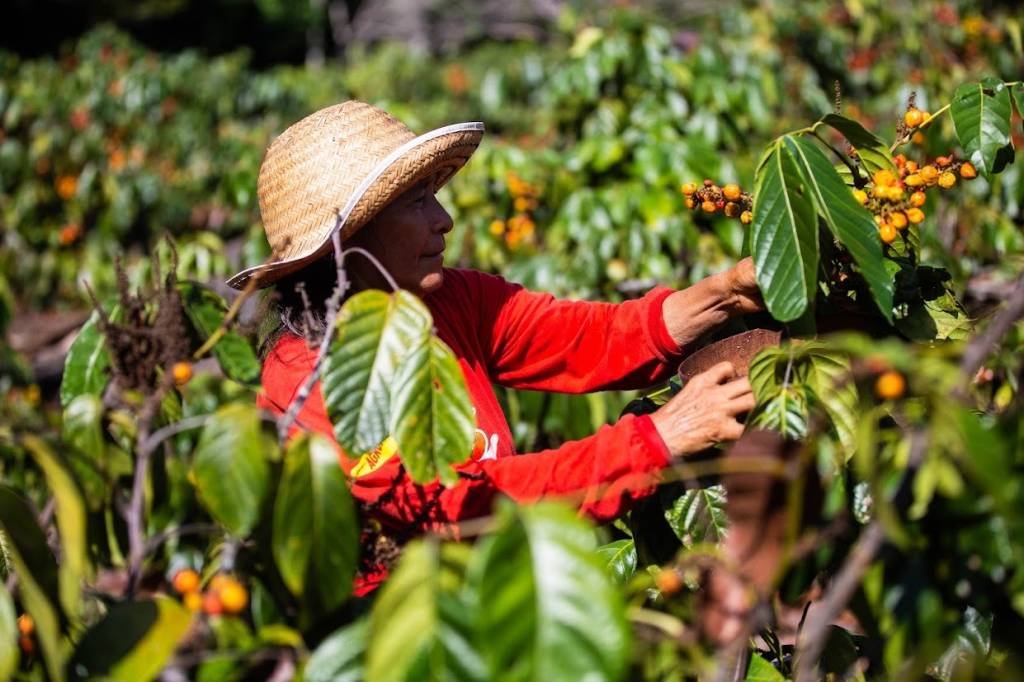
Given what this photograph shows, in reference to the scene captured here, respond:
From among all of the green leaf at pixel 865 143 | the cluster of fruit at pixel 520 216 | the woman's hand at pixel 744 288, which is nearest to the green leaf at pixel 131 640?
the woman's hand at pixel 744 288

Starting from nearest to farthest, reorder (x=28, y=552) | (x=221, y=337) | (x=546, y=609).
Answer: (x=546, y=609), (x=28, y=552), (x=221, y=337)

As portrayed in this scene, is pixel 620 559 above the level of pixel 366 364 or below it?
below

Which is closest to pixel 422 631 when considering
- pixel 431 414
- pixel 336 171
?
pixel 431 414

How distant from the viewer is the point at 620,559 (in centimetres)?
188

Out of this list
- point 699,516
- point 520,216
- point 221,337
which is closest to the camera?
point 221,337

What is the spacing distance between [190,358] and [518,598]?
74 cm

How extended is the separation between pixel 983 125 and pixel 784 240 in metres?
0.48

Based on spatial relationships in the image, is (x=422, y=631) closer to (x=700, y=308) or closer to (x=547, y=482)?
(x=547, y=482)

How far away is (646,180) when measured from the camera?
414cm

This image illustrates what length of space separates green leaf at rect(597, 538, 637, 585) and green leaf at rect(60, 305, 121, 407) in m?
0.85

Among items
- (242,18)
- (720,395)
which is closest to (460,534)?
(720,395)

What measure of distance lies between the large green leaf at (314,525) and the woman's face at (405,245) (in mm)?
908

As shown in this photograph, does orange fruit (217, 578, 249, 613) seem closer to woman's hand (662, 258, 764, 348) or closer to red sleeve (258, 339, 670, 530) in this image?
red sleeve (258, 339, 670, 530)

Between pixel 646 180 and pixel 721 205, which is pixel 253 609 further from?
pixel 646 180
